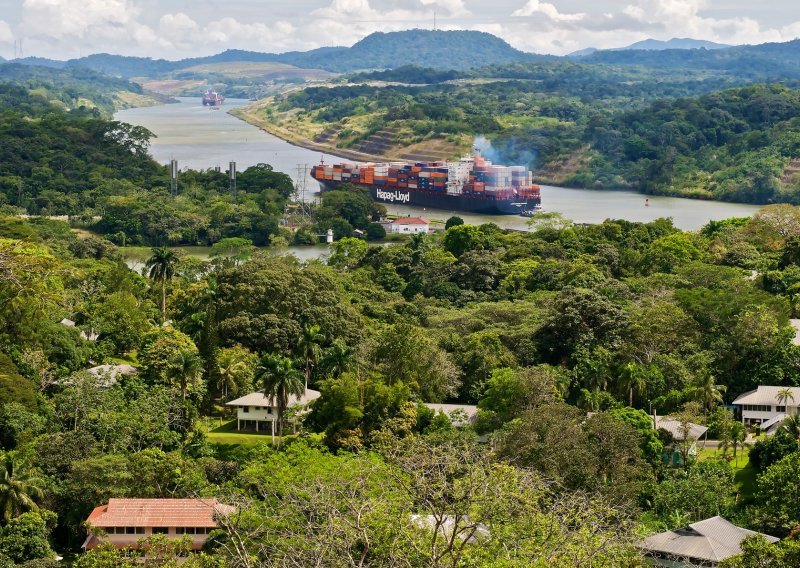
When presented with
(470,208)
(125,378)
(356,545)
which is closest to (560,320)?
(125,378)

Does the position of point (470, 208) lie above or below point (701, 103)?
below

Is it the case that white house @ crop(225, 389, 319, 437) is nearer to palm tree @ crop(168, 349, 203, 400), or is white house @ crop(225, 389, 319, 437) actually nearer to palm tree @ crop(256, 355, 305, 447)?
palm tree @ crop(168, 349, 203, 400)

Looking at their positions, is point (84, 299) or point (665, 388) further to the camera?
point (84, 299)

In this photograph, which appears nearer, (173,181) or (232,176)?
(173,181)

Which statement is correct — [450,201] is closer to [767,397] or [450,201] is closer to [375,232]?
[375,232]

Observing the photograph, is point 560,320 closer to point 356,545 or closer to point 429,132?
point 356,545

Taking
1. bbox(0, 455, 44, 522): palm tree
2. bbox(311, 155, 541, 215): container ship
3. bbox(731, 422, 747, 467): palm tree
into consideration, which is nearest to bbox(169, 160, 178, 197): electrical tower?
bbox(311, 155, 541, 215): container ship

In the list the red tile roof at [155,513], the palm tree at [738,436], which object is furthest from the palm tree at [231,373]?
the palm tree at [738,436]

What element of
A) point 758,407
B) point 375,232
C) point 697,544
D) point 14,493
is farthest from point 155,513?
point 375,232
